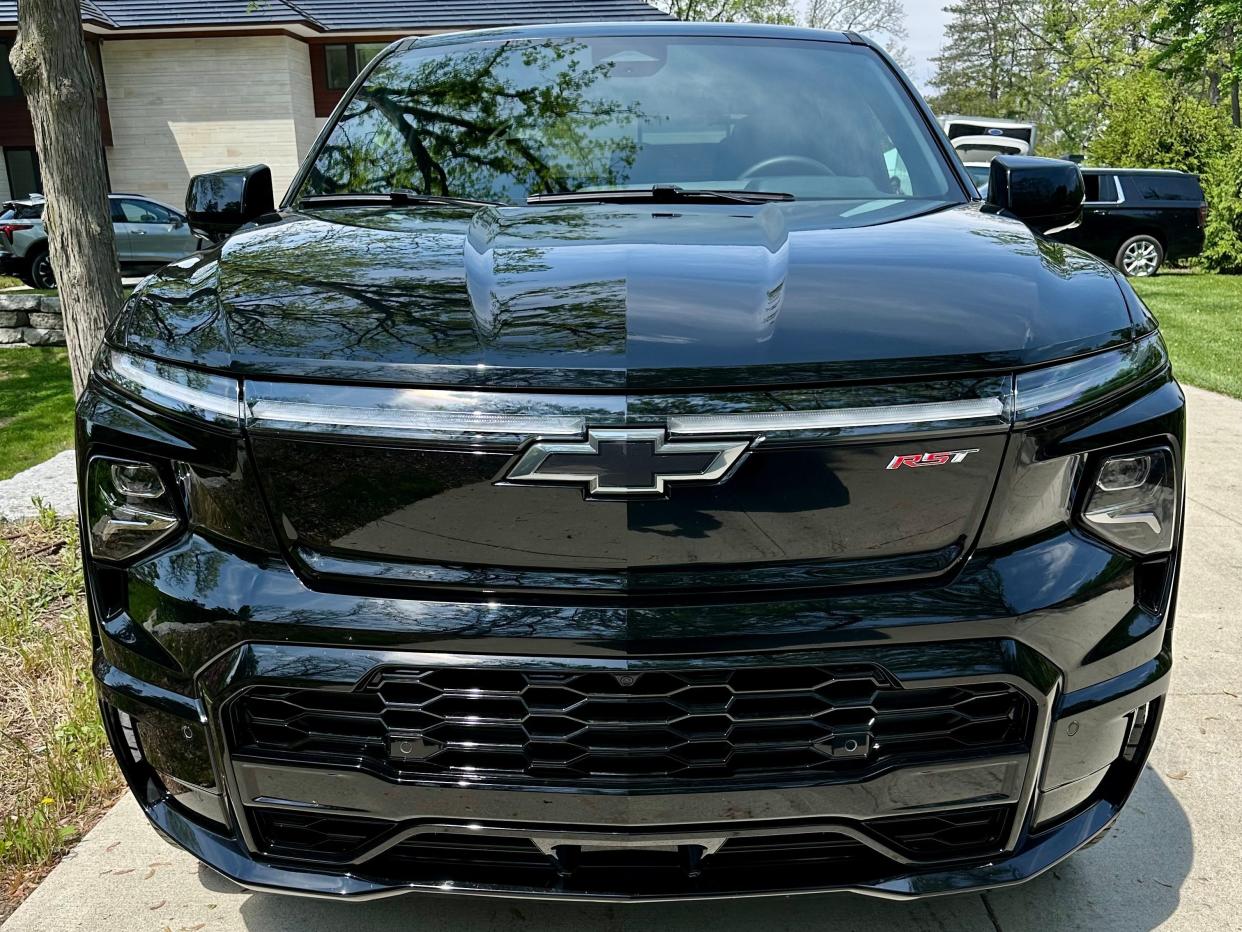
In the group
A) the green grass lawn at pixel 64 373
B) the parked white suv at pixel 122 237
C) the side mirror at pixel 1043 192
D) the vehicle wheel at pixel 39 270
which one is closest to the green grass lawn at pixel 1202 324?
the green grass lawn at pixel 64 373

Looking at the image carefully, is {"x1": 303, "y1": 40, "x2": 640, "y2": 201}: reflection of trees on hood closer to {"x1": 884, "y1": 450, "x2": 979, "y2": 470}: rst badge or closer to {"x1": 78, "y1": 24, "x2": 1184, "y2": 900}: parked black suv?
{"x1": 78, "y1": 24, "x2": 1184, "y2": 900}: parked black suv

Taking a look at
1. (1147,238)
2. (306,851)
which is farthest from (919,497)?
(1147,238)

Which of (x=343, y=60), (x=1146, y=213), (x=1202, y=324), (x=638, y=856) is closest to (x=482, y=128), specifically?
(x=638, y=856)

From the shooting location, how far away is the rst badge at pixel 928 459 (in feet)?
5.46

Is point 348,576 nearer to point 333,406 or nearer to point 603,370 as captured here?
point 333,406

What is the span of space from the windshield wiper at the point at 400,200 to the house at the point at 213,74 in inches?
1103

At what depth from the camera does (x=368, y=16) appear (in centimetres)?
3050

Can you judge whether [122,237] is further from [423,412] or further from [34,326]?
[423,412]

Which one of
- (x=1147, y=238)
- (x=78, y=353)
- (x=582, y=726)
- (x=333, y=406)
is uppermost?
(x=333, y=406)

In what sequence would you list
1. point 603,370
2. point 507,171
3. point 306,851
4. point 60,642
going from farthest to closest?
point 60,642 < point 507,171 < point 306,851 < point 603,370

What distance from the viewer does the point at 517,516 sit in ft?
5.41

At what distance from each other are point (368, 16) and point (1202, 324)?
25.2 meters

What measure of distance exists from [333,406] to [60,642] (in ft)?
8.14

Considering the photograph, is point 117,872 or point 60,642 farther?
point 60,642
